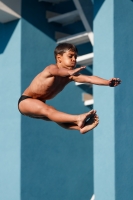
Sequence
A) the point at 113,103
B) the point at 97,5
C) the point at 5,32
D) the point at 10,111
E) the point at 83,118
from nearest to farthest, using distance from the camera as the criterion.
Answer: the point at 83,118
the point at 113,103
the point at 97,5
the point at 10,111
the point at 5,32

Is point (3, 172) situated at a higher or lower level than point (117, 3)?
lower

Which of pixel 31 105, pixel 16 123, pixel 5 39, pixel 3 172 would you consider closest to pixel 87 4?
pixel 5 39

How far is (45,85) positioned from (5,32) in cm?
503

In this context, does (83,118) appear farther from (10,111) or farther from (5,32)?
(5,32)

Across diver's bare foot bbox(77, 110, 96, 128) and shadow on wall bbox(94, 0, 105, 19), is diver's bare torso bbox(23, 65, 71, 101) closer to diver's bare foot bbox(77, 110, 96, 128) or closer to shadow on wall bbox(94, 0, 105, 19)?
diver's bare foot bbox(77, 110, 96, 128)

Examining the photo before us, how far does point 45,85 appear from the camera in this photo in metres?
7.10

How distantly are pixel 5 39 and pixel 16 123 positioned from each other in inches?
56.6

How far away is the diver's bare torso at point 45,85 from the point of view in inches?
277

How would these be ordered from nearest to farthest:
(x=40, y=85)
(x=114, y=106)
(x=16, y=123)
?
(x=40, y=85), (x=114, y=106), (x=16, y=123)

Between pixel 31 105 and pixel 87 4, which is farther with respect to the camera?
pixel 87 4

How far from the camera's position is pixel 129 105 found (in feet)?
34.4

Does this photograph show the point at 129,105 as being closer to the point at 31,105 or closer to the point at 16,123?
the point at 16,123

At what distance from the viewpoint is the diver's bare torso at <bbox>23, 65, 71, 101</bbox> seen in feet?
23.1

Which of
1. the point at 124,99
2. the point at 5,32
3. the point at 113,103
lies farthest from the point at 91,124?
the point at 5,32
